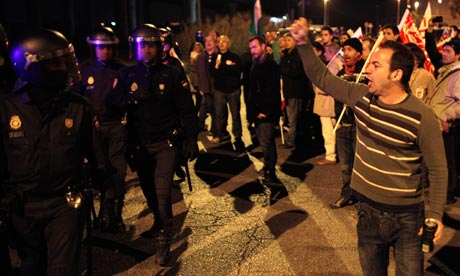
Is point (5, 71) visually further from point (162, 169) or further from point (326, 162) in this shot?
point (326, 162)

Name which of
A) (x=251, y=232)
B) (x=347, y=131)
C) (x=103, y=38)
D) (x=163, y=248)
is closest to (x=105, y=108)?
(x=103, y=38)

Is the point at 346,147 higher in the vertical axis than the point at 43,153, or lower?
lower

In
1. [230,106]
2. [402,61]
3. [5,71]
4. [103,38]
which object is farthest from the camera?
[230,106]

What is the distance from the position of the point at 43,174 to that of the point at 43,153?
0.13 metres

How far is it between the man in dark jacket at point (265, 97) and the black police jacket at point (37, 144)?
4276 millimetres

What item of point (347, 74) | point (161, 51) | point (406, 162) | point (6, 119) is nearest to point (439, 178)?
point (406, 162)

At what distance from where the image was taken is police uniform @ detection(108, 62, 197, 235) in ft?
15.7

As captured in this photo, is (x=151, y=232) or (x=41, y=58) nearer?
(x=41, y=58)

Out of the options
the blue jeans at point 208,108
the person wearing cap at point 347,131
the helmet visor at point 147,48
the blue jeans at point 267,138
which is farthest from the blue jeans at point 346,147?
the blue jeans at point 208,108

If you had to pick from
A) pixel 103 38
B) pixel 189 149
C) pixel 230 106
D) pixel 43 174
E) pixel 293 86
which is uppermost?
pixel 103 38

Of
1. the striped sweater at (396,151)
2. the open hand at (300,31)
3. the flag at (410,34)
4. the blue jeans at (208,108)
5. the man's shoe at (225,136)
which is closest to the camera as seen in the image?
the striped sweater at (396,151)

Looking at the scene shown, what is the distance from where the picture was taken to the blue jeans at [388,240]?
9.73 feet

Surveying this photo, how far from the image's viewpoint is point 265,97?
716cm

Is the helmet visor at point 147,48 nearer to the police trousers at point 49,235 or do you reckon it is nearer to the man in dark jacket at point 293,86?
the police trousers at point 49,235
